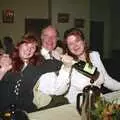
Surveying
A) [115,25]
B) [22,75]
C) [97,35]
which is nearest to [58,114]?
[22,75]

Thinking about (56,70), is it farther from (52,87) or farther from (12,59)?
(12,59)

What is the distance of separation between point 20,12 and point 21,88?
13.2 feet

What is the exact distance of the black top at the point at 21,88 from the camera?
6.85ft

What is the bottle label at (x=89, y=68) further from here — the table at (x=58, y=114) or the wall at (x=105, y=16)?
the wall at (x=105, y=16)

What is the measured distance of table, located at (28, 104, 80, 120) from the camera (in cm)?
173

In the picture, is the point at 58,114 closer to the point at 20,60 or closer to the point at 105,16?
the point at 20,60

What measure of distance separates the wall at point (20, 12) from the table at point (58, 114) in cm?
394

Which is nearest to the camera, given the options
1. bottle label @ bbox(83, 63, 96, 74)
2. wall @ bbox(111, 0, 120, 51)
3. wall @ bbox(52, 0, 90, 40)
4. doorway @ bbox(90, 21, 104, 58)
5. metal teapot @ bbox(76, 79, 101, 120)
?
metal teapot @ bbox(76, 79, 101, 120)

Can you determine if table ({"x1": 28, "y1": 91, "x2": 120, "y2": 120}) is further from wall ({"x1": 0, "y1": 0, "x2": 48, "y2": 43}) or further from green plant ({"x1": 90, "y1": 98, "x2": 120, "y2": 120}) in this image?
wall ({"x1": 0, "y1": 0, "x2": 48, "y2": 43})

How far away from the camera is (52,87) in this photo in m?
2.22

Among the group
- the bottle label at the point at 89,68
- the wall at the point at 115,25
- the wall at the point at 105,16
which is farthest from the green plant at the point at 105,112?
the wall at the point at 115,25

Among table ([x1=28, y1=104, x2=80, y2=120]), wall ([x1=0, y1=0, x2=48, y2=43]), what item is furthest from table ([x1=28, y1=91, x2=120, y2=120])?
wall ([x1=0, y1=0, x2=48, y2=43])

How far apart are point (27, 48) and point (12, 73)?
0.64ft

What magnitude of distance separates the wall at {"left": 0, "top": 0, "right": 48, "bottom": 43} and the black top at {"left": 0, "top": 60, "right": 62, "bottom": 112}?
3.56m
